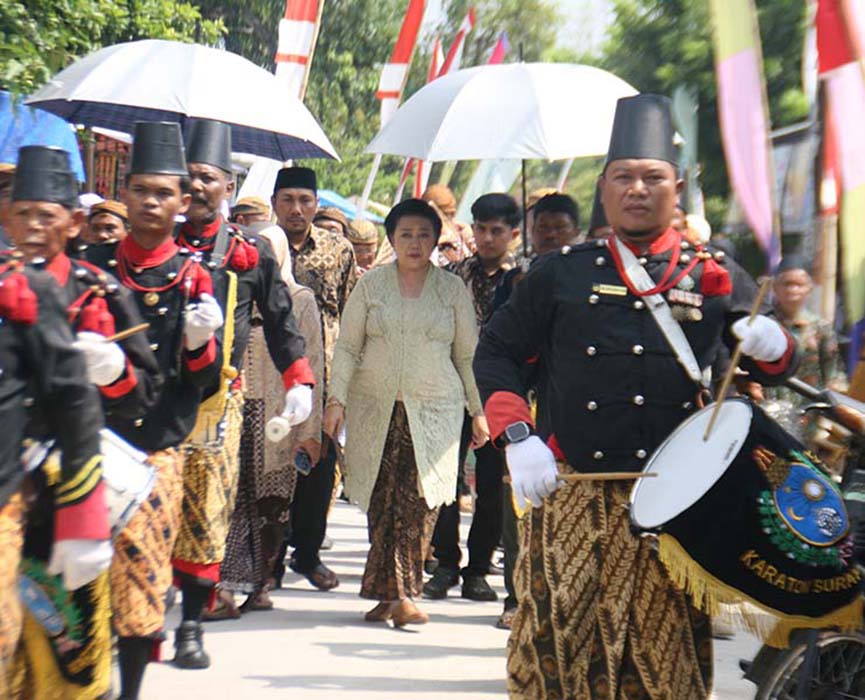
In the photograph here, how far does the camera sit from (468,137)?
888cm

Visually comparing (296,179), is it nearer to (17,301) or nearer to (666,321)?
(666,321)

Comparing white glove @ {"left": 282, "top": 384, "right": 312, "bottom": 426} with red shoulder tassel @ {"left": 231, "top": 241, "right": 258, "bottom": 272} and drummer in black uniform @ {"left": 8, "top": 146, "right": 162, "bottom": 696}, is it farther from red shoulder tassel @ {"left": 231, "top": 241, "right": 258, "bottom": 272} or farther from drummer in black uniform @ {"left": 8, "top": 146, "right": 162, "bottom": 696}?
drummer in black uniform @ {"left": 8, "top": 146, "right": 162, "bottom": 696}

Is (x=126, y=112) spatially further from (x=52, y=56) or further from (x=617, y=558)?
(x=617, y=558)

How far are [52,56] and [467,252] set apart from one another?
618cm

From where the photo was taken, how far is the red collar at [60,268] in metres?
5.21

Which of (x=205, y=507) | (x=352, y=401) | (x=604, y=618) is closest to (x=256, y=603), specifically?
(x=352, y=401)

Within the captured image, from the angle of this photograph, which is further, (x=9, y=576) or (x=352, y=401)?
(x=352, y=401)

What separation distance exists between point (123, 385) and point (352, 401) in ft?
10.2

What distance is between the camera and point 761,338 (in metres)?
5.02

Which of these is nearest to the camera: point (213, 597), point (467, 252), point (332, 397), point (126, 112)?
point (213, 597)

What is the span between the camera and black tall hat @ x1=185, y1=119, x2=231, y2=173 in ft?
24.9

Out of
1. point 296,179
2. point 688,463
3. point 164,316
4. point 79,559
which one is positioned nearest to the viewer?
point 79,559

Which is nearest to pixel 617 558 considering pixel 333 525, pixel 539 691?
pixel 539 691

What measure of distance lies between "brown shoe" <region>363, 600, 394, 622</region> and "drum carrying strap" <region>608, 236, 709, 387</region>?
3882mm
